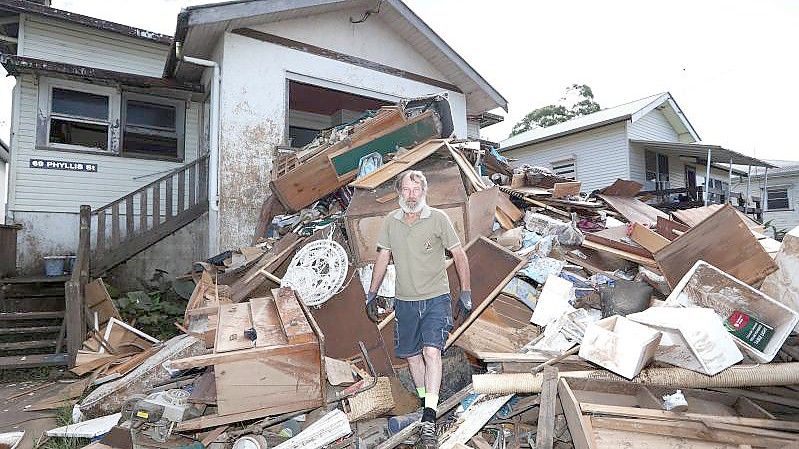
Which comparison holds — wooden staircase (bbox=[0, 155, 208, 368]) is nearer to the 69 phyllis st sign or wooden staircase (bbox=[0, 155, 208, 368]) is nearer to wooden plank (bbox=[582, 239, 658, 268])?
the 69 phyllis st sign

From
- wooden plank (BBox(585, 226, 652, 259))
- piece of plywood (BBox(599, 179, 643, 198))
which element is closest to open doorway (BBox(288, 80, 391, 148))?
piece of plywood (BBox(599, 179, 643, 198))

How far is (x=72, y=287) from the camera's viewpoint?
5852mm

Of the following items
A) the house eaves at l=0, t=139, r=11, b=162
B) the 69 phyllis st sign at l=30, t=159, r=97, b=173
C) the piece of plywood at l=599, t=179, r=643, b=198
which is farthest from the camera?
the house eaves at l=0, t=139, r=11, b=162

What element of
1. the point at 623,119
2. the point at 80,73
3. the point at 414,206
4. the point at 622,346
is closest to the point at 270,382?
the point at 414,206

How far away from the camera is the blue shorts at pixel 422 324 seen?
333cm

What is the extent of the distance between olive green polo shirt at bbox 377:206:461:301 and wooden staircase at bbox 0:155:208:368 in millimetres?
4880

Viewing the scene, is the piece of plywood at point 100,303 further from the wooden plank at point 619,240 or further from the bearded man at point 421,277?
the wooden plank at point 619,240

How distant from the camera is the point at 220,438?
3.21 meters

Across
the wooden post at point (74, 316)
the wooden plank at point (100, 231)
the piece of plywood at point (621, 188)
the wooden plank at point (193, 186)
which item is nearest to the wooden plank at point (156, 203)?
the wooden plank at point (193, 186)

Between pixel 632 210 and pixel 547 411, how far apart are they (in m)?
5.02

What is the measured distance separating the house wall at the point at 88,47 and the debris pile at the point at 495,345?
5935 mm

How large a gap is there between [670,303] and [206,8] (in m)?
6.99

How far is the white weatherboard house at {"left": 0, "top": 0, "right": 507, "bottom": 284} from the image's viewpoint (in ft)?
23.1

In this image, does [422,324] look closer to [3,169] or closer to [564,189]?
[564,189]
